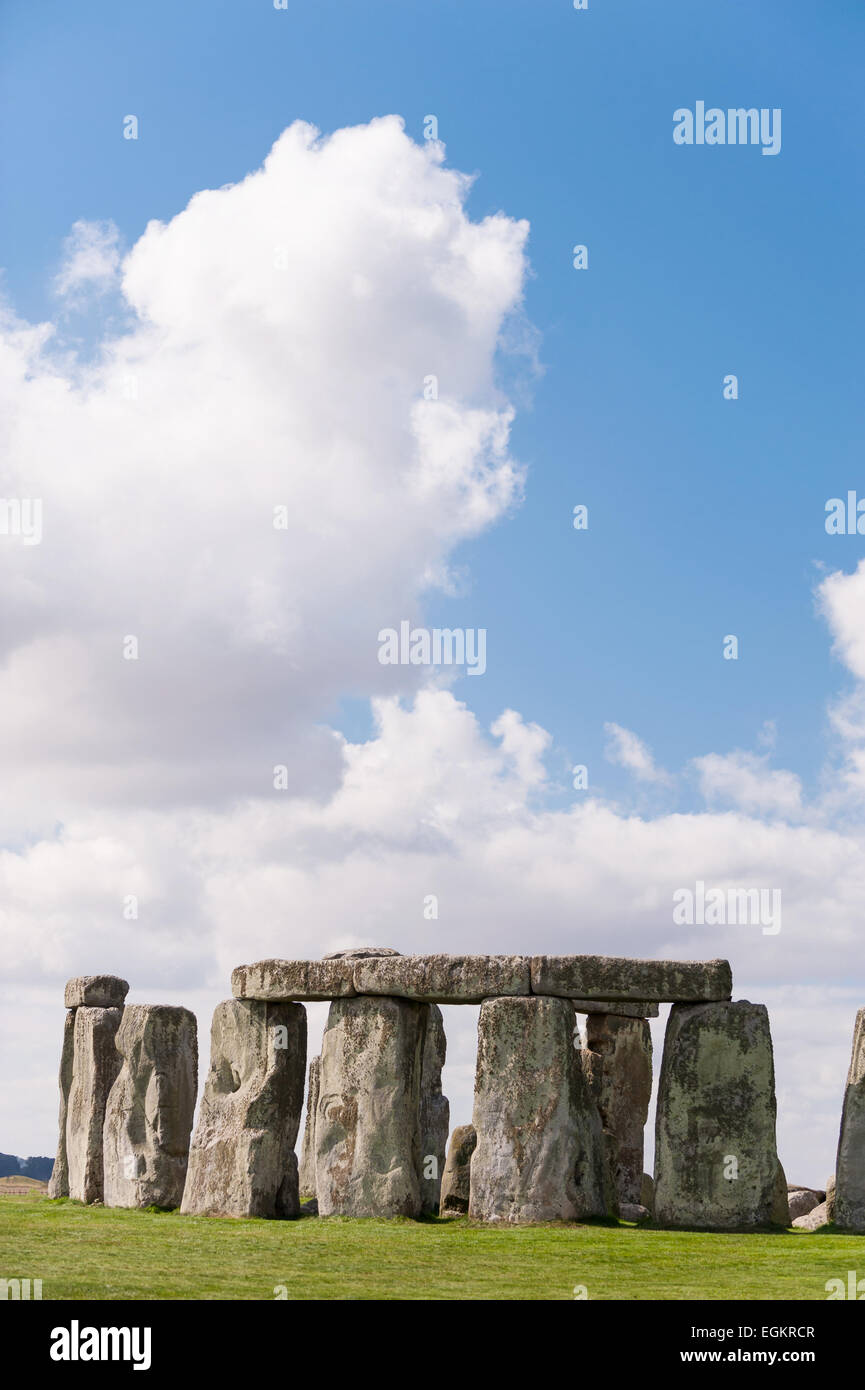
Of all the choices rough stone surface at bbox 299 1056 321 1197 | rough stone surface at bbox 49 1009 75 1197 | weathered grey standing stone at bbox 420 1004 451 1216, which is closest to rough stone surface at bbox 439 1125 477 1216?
weathered grey standing stone at bbox 420 1004 451 1216

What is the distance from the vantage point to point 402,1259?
49.8ft

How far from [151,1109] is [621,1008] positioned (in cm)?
622

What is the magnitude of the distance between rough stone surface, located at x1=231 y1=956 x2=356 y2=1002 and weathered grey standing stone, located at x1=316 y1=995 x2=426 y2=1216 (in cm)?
28

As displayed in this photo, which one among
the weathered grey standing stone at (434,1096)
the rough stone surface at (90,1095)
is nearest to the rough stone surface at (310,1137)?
the weathered grey standing stone at (434,1096)

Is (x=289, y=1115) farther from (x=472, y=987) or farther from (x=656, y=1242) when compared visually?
(x=656, y=1242)

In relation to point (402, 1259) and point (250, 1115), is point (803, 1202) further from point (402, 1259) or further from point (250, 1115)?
point (402, 1259)

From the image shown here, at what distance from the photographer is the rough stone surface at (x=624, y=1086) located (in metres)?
Answer: 24.0

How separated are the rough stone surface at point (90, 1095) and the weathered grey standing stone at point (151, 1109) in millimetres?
838
